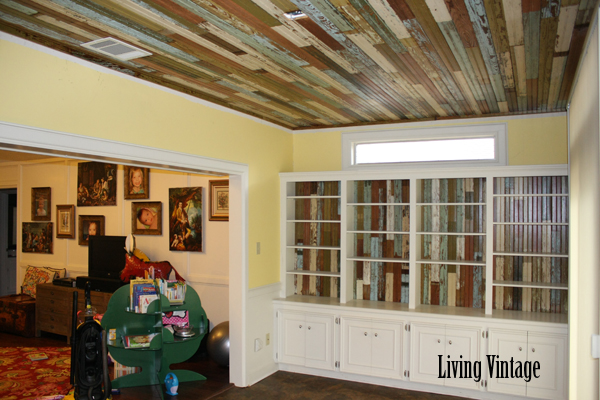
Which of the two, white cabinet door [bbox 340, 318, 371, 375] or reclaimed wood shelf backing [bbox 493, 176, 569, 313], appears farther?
white cabinet door [bbox 340, 318, 371, 375]

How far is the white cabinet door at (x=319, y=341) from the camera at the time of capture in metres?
5.17

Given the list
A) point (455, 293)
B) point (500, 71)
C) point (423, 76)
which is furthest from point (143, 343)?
point (500, 71)

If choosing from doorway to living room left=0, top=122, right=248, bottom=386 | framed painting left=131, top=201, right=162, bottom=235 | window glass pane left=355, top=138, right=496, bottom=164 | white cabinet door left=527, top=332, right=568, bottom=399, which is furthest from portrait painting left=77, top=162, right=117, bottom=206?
white cabinet door left=527, top=332, right=568, bottom=399

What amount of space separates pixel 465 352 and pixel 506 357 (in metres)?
0.36

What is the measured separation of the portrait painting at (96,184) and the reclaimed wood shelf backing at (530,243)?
5.05m

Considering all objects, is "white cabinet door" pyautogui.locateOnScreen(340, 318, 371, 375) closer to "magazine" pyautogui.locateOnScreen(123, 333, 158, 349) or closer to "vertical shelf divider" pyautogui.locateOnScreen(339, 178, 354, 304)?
"vertical shelf divider" pyautogui.locateOnScreen(339, 178, 354, 304)

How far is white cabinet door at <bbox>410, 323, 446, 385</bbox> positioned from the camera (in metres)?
4.70

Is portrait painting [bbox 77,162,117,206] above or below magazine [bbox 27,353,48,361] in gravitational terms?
above

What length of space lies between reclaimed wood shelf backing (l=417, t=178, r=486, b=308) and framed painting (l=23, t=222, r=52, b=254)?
5.63 m

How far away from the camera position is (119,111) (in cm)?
345

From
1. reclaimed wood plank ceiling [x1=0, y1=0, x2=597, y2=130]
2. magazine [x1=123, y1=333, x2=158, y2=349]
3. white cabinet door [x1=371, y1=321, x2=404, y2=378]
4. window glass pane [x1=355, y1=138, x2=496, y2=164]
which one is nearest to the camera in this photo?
reclaimed wood plank ceiling [x1=0, y1=0, x2=597, y2=130]

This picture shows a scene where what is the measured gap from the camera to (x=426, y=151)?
5.36 meters

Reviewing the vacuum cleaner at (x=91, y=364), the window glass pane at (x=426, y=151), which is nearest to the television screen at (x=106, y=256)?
the vacuum cleaner at (x=91, y=364)

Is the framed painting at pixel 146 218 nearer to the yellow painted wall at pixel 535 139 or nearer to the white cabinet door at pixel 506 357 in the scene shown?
the yellow painted wall at pixel 535 139
